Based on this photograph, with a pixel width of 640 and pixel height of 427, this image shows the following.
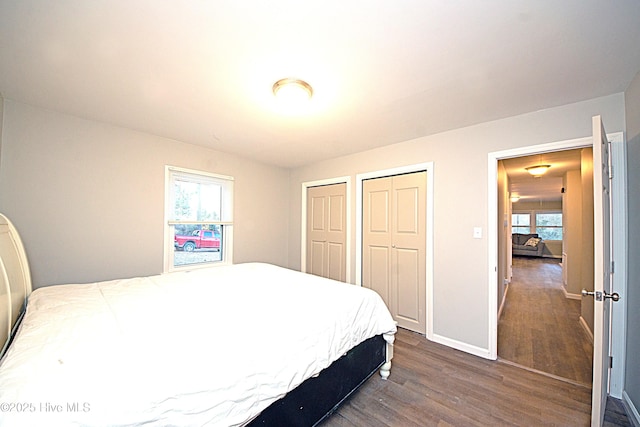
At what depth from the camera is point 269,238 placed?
412 centimetres

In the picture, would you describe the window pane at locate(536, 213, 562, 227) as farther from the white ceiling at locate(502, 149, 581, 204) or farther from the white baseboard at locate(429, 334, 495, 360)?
the white baseboard at locate(429, 334, 495, 360)

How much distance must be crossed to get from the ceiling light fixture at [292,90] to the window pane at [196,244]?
7.33 feet

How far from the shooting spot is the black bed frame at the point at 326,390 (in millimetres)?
1277

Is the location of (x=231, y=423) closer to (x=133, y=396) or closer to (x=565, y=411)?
(x=133, y=396)

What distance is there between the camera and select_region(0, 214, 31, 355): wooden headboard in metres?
1.28

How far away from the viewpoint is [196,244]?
3.28 m

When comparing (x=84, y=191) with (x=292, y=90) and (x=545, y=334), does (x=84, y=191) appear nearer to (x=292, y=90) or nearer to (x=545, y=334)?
(x=292, y=90)

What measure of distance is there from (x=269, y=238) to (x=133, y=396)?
10.8ft

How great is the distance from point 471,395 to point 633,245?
160 cm

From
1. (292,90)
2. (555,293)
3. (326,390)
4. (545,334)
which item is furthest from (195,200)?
(555,293)

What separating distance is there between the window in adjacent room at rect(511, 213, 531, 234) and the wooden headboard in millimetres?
12868

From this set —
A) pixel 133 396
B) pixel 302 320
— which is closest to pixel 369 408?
pixel 302 320

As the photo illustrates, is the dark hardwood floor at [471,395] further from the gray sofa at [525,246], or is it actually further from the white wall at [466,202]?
the gray sofa at [525,246]

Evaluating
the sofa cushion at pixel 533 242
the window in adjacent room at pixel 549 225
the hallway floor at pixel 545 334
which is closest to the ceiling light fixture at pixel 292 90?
the hallway floor at pixel 545 334
